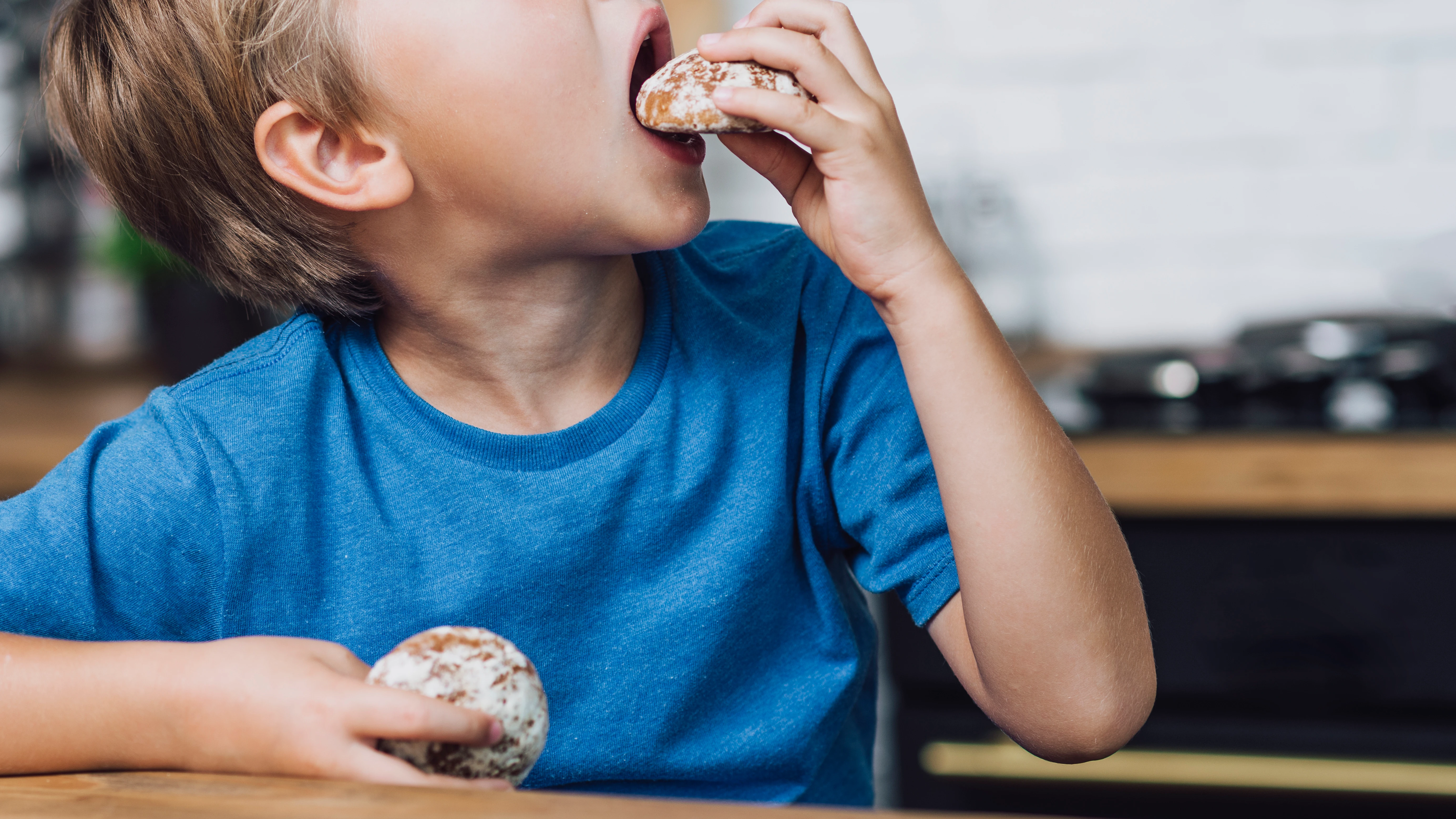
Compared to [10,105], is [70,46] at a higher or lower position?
lower

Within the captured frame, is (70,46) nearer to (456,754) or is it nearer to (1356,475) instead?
(456,754)

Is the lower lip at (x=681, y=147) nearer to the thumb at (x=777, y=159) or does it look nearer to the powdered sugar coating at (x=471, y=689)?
the thumb at (x=777, y=159)

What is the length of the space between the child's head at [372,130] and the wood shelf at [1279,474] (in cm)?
79

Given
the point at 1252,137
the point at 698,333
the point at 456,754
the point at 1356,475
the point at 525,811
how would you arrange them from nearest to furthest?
the point at 525,811, the point at 456,754, the point at 698,333, the point at 1356,475, the point at 1252,137

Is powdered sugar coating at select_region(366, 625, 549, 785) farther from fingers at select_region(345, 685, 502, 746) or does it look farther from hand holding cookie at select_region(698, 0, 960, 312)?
hand holding cookie at select_region(698, 0, 960, 312)

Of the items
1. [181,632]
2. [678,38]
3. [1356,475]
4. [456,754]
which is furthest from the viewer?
[678,38]

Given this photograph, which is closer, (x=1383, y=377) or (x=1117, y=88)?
(x=1383, y=377)

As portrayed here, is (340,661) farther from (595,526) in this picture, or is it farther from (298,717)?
(595,526)

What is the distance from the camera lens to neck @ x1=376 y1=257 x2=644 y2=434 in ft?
2.99

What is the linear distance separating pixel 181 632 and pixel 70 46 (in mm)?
462

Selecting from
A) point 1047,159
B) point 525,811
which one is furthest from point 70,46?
point 1047,159

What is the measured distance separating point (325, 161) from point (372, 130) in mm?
54

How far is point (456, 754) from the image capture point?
0.55m

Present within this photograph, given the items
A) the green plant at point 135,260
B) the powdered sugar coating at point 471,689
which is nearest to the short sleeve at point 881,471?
the powdered sugar coating at point 471,689
